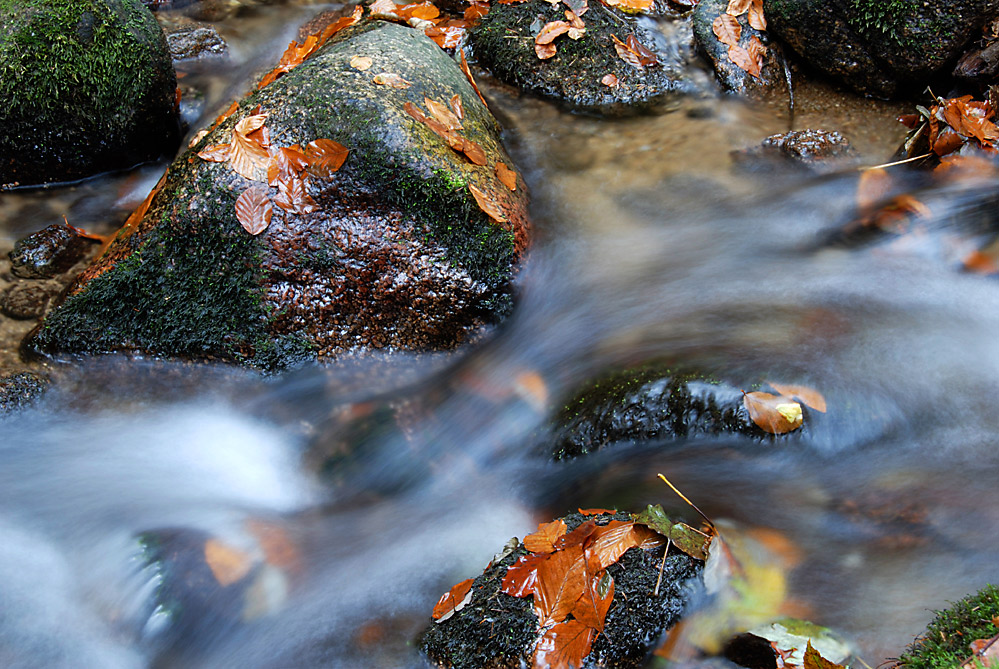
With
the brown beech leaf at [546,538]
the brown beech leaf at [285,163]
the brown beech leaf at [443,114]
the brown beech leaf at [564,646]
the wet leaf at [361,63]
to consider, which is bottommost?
the brown beech leaf at [564,646]

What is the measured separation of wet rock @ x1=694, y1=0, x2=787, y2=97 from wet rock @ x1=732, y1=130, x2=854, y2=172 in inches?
26.3

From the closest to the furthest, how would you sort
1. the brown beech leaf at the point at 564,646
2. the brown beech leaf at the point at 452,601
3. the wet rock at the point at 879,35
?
the brown beech leaf at the point at 564,646
the brown beech leaf at the point at 452,601
the wet rock at the point at 879,35

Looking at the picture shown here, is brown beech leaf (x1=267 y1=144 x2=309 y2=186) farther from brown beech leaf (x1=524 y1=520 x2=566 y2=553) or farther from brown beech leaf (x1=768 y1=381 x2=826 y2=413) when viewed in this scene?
brown beech leaf (x1=768 y1=381 x2=826 y2=413)

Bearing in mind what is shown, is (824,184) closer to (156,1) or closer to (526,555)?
(526,555)

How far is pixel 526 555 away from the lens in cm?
275

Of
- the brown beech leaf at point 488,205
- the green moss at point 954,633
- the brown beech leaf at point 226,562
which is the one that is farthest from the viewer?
the brown beech leaf at point 488,205

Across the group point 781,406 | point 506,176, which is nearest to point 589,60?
point 506,176

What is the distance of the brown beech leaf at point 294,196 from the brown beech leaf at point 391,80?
Result: 844 millimetres

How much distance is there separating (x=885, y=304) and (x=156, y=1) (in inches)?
284

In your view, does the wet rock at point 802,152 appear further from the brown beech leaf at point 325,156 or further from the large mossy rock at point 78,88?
the large mossy rock at point 78,88

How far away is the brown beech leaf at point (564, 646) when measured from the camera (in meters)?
2.48

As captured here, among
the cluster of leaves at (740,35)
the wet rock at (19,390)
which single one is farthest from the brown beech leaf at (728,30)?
Result: the wet rock at (19,390)

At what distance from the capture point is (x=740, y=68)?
543 cm

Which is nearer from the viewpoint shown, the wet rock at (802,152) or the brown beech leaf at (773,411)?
the brown beech leaf at (773,411)
